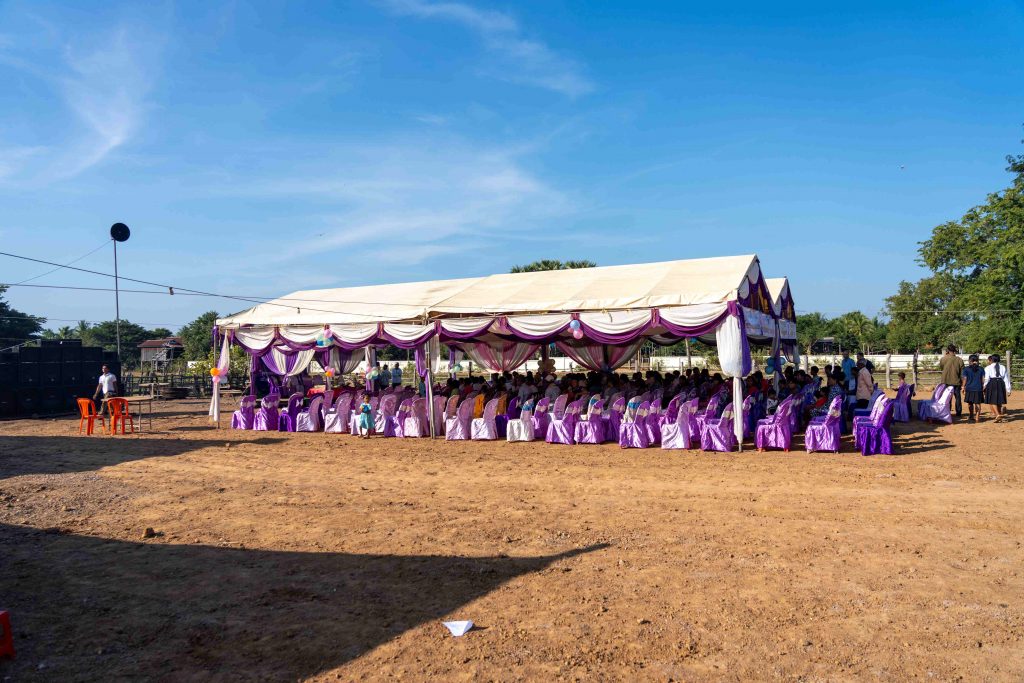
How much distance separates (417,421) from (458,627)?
9.09 m

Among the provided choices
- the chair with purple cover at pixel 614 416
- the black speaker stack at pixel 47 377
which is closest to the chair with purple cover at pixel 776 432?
the chair with purple cover at pixel 614 416

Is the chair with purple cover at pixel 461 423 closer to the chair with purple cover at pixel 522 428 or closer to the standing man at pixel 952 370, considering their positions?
the chair with purple cover at pixel 522 428

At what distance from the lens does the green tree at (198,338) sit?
163ft

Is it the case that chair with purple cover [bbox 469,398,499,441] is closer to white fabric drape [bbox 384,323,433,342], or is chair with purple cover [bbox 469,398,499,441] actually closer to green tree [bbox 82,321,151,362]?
white fabric drape [bbox 384,323,433,342]

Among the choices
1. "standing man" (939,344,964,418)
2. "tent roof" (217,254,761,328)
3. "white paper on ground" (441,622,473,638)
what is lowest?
"white paper on ground" (441,622,473,638)

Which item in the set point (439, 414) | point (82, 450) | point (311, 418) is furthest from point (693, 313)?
point (82, 450)

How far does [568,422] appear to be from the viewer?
1148 centimetres

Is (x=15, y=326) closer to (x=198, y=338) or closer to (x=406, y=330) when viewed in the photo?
(x=198, y=338)

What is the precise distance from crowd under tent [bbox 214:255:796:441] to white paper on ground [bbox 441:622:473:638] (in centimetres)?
723

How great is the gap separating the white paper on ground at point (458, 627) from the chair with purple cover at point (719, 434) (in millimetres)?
7192

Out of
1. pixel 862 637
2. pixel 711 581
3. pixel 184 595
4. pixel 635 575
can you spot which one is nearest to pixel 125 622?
pixel 184 595

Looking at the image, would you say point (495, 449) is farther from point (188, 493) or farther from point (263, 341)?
point (263, 341)

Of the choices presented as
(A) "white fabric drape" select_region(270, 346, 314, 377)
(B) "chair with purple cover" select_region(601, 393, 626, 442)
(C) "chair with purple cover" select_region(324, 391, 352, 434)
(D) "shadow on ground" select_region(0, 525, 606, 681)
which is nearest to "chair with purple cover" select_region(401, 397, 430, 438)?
(C) "chair with purple cover" select_region(324, 391, 352, 434)

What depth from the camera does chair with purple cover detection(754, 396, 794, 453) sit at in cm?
1001
